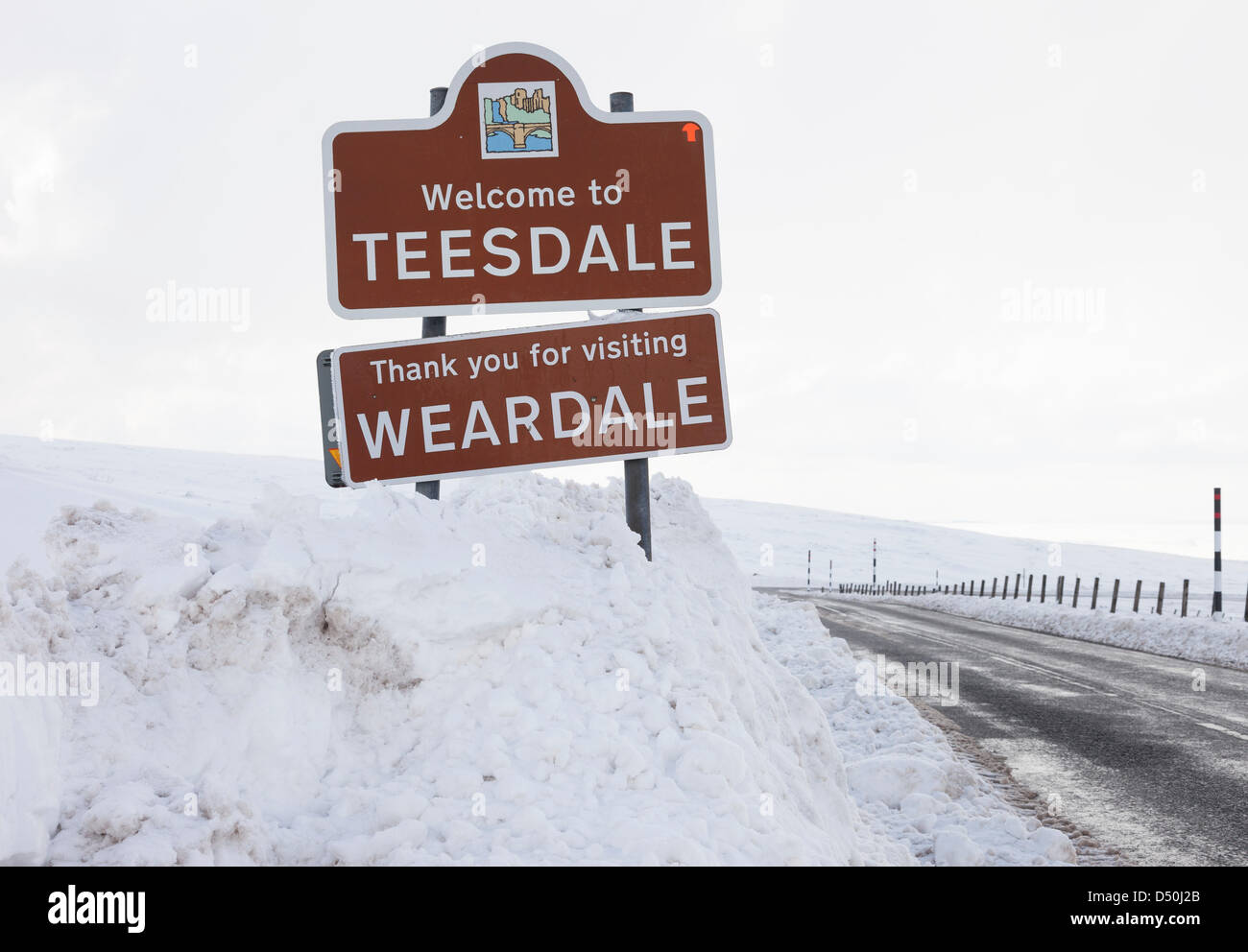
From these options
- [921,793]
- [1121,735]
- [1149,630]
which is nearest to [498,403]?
[921,793]

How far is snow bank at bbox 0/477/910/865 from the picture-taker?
3150 millimetres

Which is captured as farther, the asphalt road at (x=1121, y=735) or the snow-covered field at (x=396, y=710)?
the asphalt road at (x=1121, y=735)

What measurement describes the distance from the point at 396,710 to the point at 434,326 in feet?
10.1

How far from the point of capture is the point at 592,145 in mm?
6340

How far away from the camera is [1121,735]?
8594 mm

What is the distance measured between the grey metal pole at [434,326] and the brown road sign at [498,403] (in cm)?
11

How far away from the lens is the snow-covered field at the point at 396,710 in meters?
3.17

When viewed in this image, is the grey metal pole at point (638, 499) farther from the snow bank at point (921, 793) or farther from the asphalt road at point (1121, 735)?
the asphalt road at point (1121, 735)

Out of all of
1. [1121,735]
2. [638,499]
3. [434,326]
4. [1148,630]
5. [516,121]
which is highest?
[516,121]

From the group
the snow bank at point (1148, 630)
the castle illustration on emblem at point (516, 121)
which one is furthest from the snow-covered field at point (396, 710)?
the snow bank at point (1148, 630)

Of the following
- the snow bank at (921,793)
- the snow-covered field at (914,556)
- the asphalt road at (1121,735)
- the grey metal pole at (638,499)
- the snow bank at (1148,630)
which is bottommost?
the snow-covered field at (914,556)

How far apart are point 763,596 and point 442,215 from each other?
1049 centimetres

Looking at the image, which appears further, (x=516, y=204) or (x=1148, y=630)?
(x=1148, y=630)

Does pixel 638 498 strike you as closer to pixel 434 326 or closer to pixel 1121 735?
pixel 434 326
